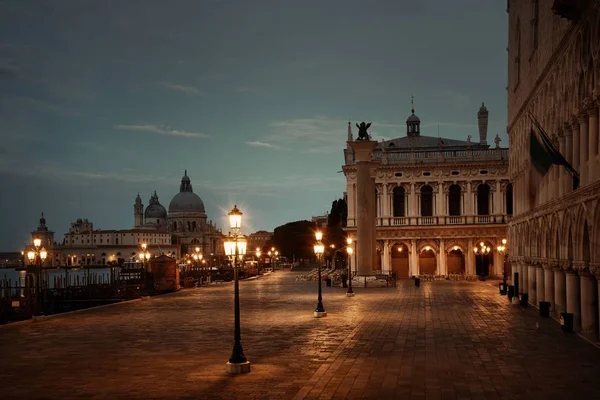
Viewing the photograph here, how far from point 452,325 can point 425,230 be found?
47.9 metres

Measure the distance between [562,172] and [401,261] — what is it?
49.4 meters

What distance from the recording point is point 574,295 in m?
25.1

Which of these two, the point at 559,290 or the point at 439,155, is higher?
the point at 439,155

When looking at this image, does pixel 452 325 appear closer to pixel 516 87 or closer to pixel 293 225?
pixel 516 87

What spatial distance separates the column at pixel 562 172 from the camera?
2609cm

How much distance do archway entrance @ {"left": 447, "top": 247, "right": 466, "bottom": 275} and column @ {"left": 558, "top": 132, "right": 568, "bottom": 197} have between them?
47864mm

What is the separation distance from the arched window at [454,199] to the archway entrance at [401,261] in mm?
6123

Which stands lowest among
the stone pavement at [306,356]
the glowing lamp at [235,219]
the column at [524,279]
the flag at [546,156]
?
the stone pavement at [306,356]

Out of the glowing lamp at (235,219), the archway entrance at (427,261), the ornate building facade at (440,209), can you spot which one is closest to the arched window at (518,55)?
the glowing lamp at (235,219)

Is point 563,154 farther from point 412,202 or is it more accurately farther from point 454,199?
point 454,199

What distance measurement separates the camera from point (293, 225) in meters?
159

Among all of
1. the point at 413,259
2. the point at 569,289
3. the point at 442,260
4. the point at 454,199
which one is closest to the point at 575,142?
the point at 569,289

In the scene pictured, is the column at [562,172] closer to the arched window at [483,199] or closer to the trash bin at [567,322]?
the trash bin at [567,322]

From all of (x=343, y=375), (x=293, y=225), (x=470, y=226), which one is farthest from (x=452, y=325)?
(x=293, y=225)
